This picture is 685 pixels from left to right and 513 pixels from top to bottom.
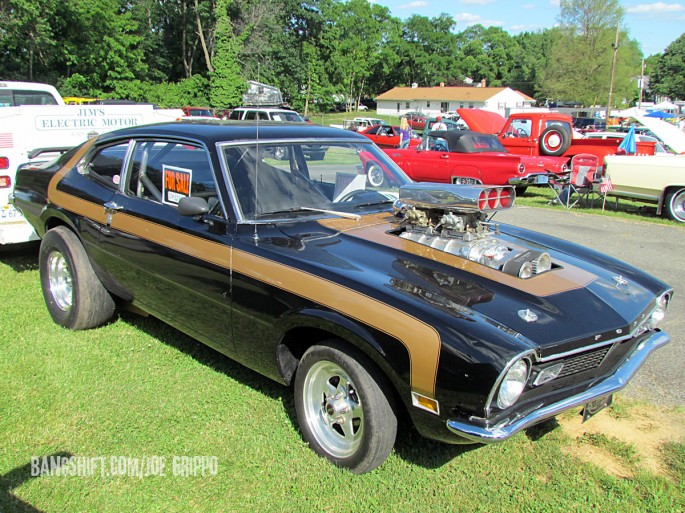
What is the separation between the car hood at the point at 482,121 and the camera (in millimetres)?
16688

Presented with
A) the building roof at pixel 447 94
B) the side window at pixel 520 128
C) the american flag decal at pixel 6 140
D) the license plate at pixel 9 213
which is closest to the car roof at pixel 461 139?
the side window at pixel 520 128

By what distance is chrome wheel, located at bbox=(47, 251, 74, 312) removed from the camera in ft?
15.6

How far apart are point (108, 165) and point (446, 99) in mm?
82196

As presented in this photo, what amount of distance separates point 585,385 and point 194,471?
80.3 inches

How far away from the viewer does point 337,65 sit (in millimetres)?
75438

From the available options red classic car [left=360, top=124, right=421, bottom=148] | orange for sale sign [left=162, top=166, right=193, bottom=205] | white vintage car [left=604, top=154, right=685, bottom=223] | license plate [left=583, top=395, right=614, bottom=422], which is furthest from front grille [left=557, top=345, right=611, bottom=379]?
red classic car [left=360, top=124, right=421, bottom=148]

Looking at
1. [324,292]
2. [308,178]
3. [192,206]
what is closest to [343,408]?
[324,292]

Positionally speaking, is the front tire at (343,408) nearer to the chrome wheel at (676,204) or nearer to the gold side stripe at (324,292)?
the gold side stripe at (324,292)

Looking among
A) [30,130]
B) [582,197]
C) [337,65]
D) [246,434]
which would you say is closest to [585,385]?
[246,434]

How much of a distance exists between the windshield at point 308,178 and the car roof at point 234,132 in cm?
7

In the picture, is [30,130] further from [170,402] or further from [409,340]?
[409,340]

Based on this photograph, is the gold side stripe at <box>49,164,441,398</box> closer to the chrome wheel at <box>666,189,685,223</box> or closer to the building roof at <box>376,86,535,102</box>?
the chrome wheel at <box>666,189,685,223</box>

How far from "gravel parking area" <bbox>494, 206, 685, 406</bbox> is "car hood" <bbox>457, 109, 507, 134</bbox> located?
562 cm

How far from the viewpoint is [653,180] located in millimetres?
10633
